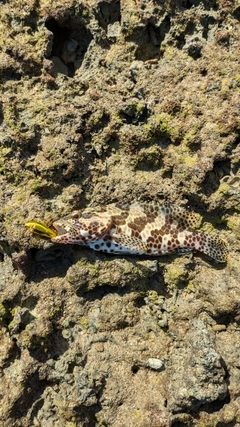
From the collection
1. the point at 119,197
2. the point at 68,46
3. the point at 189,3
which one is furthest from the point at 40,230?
the point at 189,3

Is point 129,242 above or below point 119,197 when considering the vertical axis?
below

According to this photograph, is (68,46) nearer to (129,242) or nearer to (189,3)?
(189,3)

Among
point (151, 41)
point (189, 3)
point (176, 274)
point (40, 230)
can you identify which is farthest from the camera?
point (151, 41)

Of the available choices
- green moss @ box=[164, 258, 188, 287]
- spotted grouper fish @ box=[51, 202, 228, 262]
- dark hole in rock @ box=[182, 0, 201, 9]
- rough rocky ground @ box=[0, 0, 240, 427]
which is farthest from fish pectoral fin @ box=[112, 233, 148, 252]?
dark hole in rock @ box=[182, 0, 201, 9]

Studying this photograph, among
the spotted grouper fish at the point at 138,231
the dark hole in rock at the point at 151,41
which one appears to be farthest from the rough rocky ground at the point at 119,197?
the spotted grouper fish at the point at 138,231

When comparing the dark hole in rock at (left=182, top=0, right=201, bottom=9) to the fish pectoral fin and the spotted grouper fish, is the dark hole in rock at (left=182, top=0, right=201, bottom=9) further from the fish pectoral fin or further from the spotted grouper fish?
the fish pectoral fin

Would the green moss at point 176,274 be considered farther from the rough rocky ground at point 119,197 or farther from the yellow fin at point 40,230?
the yellow fin at point 40,230

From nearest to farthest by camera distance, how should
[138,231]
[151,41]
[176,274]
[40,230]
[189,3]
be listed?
1. [40,230]
2. [176,274]
3. [138,231]
4. [189,3]
5. [151,41]

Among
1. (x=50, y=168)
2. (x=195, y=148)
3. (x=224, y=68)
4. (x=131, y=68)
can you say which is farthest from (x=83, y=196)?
(x=224, y=68)
